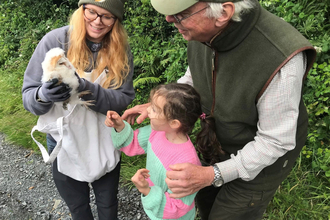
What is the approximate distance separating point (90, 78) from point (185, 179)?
1.07m

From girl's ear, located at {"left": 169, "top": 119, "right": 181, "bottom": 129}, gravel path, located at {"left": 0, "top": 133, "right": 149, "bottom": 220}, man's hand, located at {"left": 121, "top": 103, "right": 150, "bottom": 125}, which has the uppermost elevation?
girl's ear, located at {"left": 169, "top": 119, "right": 181, "bottom": 129}

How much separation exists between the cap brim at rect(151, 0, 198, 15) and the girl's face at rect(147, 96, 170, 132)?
0.55 metres

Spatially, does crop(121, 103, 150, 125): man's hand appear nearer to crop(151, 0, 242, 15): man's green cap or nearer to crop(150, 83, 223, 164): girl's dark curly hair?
crop(150, 83, 223, 164): girl's dark curly hair

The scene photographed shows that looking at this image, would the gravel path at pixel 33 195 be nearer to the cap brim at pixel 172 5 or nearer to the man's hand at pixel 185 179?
the man's hand at pixel 185 179

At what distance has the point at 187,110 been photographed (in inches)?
67.9

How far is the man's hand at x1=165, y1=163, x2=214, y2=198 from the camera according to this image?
150 cm

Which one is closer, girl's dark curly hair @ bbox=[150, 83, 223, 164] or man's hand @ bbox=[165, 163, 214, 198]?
man's hand @ bbox=[165, 163, 214, 198]

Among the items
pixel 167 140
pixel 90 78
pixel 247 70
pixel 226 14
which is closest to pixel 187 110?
pixel 167 140

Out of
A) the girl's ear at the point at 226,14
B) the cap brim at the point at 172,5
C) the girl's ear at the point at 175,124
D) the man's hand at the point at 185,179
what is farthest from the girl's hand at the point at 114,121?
the girl's ear at the point at 226,14

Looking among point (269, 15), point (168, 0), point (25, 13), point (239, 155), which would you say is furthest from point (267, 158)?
point (25, 13)

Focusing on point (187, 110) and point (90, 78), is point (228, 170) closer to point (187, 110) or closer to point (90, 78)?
point (187, 110)

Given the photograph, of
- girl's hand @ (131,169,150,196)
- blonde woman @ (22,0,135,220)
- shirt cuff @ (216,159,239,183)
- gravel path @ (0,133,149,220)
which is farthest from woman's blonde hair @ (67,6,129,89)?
gravel path @ (0,133,149,220)

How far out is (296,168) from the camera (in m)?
3.20

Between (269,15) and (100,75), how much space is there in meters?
1.25
